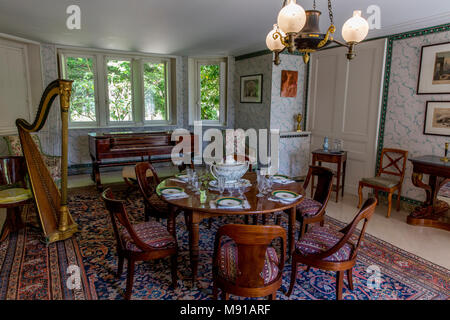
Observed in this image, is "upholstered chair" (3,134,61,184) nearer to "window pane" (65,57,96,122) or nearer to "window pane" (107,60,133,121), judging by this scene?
"window pane" (65,57,96,122)

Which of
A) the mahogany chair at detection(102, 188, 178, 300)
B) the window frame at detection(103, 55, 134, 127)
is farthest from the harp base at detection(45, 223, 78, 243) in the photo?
the window frame at detection(103, 55, 134, 127)

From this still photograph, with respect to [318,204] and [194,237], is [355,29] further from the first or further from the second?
[194,237]

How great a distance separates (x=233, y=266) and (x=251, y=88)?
4650 millimetres

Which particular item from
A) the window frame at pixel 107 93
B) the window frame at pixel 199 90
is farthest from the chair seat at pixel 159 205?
the window frame at pixel 199 90

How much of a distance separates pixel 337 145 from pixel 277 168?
4.02 feet

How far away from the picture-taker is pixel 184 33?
4574 mm

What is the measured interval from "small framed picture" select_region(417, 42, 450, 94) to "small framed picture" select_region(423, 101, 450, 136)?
163mm

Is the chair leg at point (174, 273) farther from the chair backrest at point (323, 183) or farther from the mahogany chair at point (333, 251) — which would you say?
the chair backrest at point (323, 183)

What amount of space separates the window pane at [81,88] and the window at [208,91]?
208 centimetres

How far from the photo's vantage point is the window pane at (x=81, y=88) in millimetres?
5801

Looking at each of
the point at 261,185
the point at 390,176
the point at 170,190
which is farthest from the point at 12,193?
the point at 390,176

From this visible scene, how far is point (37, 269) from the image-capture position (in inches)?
102

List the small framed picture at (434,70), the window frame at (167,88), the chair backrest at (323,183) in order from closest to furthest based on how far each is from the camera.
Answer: the chair backrest at (323,183) → the small framed picture at (434,70) → the window frame at (167,88)

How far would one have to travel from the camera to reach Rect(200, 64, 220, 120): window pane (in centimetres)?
670
